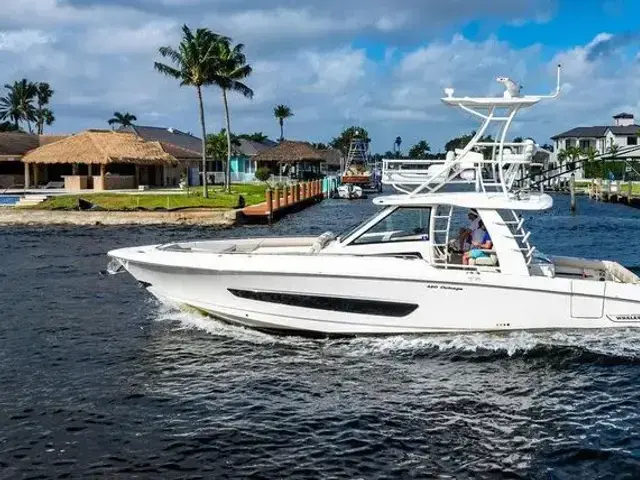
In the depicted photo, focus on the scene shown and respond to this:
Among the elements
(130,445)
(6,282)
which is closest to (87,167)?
(6,282)

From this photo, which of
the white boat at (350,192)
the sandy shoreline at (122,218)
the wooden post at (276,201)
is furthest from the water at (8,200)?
the white boat at (350,192)

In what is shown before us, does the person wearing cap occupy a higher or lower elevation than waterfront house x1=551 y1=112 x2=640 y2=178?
lower

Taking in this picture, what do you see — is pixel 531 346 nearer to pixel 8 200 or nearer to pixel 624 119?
pixel 8 200

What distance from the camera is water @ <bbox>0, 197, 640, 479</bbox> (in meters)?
8.81

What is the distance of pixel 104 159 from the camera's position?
5588cm

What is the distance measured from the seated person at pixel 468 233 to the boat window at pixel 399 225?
754 mm

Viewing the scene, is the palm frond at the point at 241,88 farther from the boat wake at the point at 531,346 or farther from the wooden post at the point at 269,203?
the boat wake at the point at 531,346

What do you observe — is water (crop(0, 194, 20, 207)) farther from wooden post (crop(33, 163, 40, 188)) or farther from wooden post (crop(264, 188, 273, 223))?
wooden post (crop(264, 188, 273, 223))

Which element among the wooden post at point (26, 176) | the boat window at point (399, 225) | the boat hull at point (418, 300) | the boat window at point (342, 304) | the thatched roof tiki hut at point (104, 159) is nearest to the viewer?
the boat hull at point (418, 300)

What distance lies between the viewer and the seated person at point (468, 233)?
13078 mm

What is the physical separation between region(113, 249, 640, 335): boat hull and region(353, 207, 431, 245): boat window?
78cm

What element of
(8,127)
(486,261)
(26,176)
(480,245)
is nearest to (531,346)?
(486,261)

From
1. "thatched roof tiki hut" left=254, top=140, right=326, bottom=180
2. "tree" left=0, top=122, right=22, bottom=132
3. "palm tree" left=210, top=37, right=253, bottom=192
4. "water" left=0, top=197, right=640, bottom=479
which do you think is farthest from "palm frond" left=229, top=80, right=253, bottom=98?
"tree" left=0, top=122, right=22, bottom=132

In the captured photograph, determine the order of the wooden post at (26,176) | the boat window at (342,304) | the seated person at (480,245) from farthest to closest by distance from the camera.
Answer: the wooden post at (26,176), the seated person at (480,245), the boat window at (342,304)
